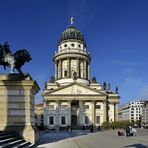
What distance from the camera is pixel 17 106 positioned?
20656 mm

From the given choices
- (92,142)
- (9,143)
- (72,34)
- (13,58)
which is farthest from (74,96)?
(9,143)

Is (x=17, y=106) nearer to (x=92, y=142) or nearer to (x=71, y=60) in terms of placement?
(x=92, y=142)

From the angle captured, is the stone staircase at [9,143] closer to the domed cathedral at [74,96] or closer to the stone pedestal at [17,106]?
the stone pedestal at [17,106]

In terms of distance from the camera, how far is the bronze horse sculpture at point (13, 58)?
2147 centimetres

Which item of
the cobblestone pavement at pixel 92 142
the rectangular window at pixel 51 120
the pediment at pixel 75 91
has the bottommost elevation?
the rectangular window at pixel 51 120

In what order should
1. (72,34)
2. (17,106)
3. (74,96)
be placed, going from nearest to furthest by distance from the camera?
(17,106), (74,96), (72,34)

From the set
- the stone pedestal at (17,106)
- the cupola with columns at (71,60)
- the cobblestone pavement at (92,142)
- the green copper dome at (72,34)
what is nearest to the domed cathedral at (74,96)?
the cupola with columns at (71,60)

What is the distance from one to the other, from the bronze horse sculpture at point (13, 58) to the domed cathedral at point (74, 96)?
6522cm

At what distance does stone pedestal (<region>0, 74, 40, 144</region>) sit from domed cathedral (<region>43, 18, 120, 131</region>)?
65.8 m

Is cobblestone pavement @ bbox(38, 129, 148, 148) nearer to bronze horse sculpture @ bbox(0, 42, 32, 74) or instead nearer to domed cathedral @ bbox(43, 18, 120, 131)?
bronze horse sculpture @ bbox(0, 42, 32, 74)

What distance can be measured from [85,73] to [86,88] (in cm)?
1260

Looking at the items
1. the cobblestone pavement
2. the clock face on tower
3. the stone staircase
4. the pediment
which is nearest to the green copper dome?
the pediment

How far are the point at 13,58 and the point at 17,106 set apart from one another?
121 inches

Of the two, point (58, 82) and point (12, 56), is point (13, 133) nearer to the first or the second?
point (12, 56)
